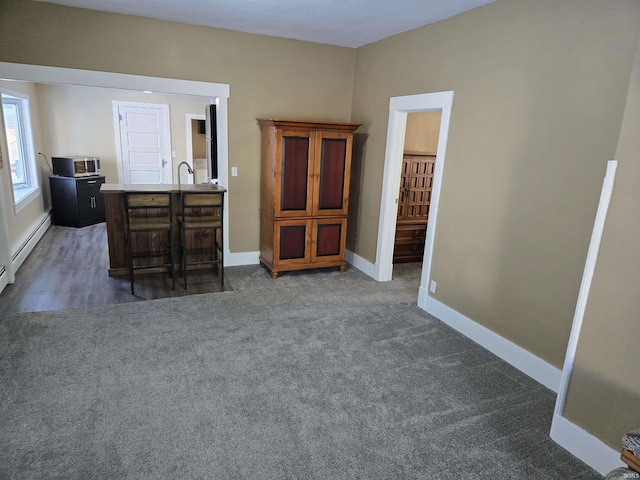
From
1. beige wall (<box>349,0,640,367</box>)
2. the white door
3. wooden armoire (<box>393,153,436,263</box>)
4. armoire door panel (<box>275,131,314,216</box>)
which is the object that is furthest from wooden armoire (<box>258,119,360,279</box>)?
the white door

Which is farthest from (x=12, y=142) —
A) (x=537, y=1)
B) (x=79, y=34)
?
(x=537, y=1)

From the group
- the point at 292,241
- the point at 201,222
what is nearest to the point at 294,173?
the point at 292,241

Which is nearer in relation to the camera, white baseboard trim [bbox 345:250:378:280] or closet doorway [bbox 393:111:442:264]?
white baseboard trim [bbox 345:250:378:280]

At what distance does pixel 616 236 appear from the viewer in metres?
1.90

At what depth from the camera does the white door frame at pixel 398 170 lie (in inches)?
141

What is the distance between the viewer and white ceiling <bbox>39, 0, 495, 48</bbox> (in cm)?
326

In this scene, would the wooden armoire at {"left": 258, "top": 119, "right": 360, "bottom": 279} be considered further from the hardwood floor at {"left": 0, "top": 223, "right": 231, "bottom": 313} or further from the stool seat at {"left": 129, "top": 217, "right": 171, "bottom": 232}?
the stool seat at {"left": 129, "top": 217, "right": 171, "bottom": 232}

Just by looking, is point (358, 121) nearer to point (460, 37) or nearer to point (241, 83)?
point (241, 83)

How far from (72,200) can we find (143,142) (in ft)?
5.22

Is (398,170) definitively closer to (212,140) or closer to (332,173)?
(332,173)

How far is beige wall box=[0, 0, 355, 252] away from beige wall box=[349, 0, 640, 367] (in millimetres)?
1377

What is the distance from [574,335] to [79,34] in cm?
474

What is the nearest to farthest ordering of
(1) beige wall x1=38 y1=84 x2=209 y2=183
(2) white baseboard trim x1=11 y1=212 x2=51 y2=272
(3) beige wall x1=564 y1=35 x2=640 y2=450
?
(3) beige wall x1=564 y1=35 x2=640 y2=450 < (2) white baseboard trim x1=11 y1=212 x2=51 y2=272 < (1) beige wall x1=38 y1=84 x2=209 y2=183

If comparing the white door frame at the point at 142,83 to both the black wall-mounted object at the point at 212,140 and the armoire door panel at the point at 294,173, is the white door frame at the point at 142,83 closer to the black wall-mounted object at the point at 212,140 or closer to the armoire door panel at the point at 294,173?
the black wall-mounted object at the point at 212,140
